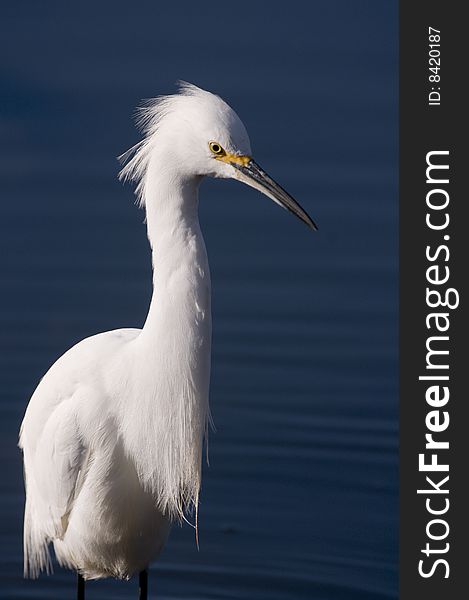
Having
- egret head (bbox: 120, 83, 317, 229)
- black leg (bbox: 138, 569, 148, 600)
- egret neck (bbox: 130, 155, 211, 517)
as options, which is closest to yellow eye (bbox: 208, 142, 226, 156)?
egret head (bbox: 120, 83, 317, 229)

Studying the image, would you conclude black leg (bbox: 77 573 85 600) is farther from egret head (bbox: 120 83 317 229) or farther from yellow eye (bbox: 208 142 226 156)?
yellow eye (bbox: 208 142 226 156)

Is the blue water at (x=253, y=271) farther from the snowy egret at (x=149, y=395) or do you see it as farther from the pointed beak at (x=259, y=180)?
the pointed beak at (x=259, y=180)

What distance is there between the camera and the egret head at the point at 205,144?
3.93 metres

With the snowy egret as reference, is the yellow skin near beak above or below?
above

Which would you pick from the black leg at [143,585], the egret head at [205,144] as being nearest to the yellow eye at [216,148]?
the egret head at [205,144]

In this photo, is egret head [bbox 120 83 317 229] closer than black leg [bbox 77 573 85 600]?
Yes

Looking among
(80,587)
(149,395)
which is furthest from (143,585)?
(149,395)

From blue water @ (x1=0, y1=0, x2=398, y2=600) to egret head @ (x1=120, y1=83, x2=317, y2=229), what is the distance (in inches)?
75.4

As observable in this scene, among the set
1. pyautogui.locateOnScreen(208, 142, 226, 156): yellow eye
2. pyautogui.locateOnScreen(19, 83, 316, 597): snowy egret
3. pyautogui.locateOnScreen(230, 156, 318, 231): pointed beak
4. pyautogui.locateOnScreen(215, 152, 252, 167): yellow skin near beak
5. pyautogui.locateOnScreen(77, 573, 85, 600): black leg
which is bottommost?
pyautogui.locateOnScreen(77, 573, 85, 600): black leg

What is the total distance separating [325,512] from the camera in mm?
5707

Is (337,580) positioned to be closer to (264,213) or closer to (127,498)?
(127,498)

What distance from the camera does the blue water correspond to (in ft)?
18.1

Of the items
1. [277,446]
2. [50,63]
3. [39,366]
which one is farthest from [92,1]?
[277,446]

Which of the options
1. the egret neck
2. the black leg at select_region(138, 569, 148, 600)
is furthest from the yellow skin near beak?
the black leg at select_region(138, 569, 148, 600)
